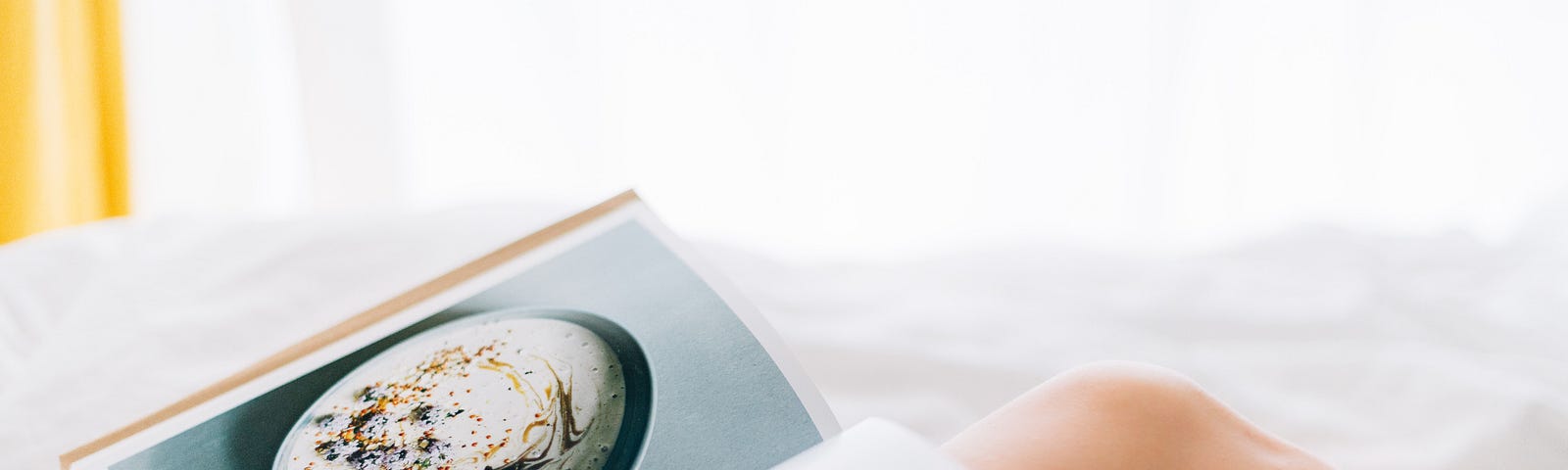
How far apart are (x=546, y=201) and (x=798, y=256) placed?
0.21 metres

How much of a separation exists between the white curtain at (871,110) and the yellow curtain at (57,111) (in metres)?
0.04

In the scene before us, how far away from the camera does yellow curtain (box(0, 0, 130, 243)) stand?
1.17m

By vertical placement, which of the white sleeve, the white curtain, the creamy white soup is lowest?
the white sleeve

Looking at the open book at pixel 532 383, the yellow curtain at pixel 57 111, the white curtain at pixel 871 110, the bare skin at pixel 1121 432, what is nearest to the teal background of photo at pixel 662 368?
the open book at pixel 532 383

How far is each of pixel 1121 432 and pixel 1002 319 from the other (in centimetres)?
23

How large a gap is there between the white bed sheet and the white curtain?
1.46 feet

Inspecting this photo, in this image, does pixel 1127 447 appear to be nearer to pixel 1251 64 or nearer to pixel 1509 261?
pixel 1509 261

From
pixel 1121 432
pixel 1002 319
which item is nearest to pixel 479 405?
pixel 1121 432

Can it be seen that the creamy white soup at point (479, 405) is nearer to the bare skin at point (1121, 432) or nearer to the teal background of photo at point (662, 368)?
the teal background of photo at point (662, 368)

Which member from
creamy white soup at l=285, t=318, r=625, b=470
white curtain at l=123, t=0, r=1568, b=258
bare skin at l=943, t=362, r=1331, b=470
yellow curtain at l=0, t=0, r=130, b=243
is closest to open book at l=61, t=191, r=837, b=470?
creamy white soup at l=285, t=318, r=625, b=470

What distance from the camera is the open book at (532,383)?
1.40 ft

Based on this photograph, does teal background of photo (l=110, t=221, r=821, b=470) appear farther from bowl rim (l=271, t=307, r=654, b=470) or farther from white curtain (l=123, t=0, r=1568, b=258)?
white curtain (l=123, t=0, r=1568, b=258)

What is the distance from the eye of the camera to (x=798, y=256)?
0.92 m

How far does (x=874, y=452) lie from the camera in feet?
1.39
